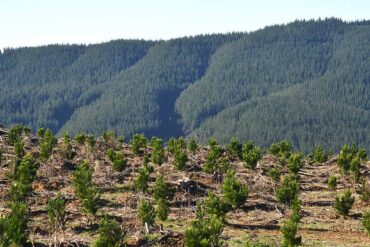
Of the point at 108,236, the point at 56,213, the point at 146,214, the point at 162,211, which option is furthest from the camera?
the point at 162,211

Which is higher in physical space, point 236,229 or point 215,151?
point 215,151

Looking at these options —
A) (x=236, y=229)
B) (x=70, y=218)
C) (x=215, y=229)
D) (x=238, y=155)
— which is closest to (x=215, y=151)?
(x=238, y=155)

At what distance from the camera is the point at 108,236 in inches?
783

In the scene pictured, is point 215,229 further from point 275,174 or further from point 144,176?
point 275,174

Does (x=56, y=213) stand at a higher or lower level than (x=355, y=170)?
lower

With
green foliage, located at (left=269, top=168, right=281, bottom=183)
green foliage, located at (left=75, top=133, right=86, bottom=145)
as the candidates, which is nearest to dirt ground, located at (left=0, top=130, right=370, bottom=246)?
green foliage, located at (left=269, top=168, right=281, bottom=183)

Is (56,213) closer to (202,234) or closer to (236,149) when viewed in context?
(202,234)

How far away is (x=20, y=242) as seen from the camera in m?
20.2

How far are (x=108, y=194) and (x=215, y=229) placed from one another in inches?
443

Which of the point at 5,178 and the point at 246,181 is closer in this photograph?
the point at 5,178

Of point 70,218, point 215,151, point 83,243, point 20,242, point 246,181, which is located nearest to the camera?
point 20,242

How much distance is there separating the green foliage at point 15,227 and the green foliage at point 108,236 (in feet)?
9.42

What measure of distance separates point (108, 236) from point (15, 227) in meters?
3.42

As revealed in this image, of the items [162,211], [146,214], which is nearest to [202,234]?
[146,214]
